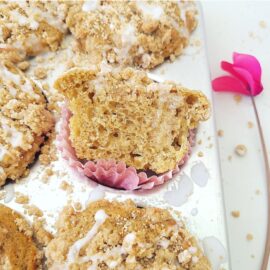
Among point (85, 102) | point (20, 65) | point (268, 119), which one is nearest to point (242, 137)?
point (268, 119)

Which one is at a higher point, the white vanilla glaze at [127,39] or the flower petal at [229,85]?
the white vanilla glaze at [127,39]

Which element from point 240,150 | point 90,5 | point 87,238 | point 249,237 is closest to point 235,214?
point 249,237

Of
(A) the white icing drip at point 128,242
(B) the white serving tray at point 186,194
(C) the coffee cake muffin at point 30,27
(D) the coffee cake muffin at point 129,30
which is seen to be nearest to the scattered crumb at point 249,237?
(B) the white serving tray at point 186,194

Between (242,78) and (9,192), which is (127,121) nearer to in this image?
(9,192)

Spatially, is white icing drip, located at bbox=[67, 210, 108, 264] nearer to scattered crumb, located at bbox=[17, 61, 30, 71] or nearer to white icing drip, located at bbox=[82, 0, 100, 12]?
scattered crumb, located at bbox=[17, 61, 30, 71]

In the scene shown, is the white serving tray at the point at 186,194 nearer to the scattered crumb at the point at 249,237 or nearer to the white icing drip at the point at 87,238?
the white icing drip at the point at 87,238
